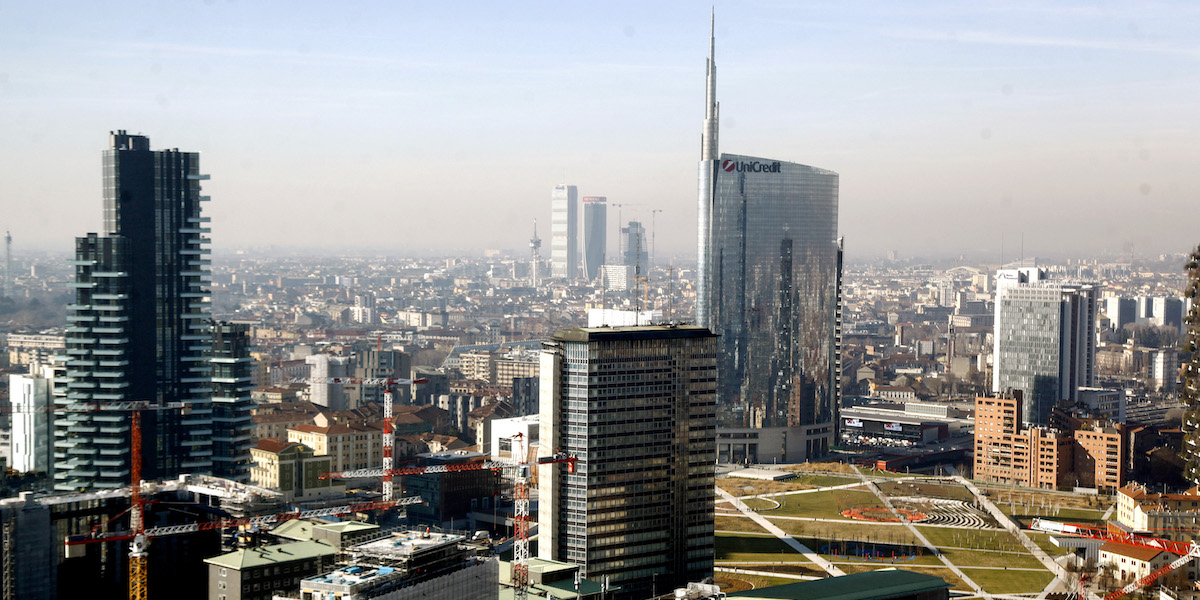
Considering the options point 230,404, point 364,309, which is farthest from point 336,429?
point 364,309

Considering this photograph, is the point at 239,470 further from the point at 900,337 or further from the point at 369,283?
the point at 900,337

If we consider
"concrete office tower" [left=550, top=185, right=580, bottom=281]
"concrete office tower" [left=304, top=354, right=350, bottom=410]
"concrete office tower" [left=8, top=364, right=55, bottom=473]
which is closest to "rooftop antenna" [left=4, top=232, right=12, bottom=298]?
"concrete office tower" [left=8, top=364, right=55, bottom=473]

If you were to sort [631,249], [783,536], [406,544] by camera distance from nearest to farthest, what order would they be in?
[406,544]
[783,536]
[631,249]

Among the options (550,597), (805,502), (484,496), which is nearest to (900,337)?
(805,502)

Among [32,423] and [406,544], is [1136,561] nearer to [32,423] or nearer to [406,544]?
[406,544]

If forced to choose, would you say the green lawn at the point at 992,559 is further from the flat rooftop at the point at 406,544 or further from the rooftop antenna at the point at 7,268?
the rooftop antenna at the point at 7,268

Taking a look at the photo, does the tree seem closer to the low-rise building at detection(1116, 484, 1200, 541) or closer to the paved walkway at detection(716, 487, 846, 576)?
the low-rise building at detection(1116, 484, 1200, 541)
